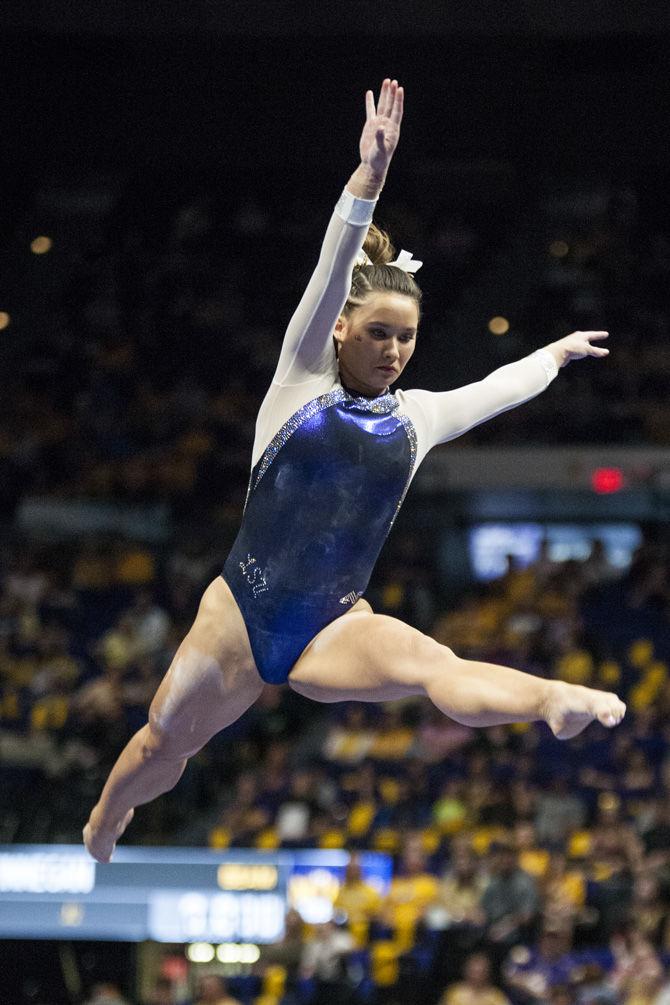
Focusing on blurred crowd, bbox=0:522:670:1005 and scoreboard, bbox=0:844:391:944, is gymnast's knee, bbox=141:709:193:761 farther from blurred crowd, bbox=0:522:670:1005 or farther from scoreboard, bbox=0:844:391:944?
scoreboard, bbox=0:844:391:944

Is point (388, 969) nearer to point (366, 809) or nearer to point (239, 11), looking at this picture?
point (366, 809)

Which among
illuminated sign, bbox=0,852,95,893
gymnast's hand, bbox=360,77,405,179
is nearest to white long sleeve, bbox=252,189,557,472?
gymnast's hand, bbox=360,77,405,179

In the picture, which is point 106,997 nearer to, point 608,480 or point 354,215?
point 354,215

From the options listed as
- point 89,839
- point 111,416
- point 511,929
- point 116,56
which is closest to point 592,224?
point 111,416

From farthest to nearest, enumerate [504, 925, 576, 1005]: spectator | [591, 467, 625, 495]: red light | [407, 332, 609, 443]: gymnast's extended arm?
[591, 467, 625, 495]: red light < [504, 925, 576, 1005]: spectator < [407, 332, 609, 443]: gymnast's extended arm

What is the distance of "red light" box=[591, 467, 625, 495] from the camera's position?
13.5 metres

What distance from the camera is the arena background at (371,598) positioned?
891 cm

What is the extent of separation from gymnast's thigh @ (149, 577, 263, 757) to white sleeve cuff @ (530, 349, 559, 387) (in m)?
1.18

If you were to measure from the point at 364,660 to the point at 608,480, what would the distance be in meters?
9.94

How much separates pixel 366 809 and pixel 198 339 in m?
7.97

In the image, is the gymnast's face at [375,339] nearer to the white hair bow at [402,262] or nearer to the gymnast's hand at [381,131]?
the white hair bow at [402,262]

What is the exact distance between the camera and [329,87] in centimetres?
1032

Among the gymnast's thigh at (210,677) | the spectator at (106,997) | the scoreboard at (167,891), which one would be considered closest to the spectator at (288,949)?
the scoreboard at (167,891)

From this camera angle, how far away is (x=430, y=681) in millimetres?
3746
